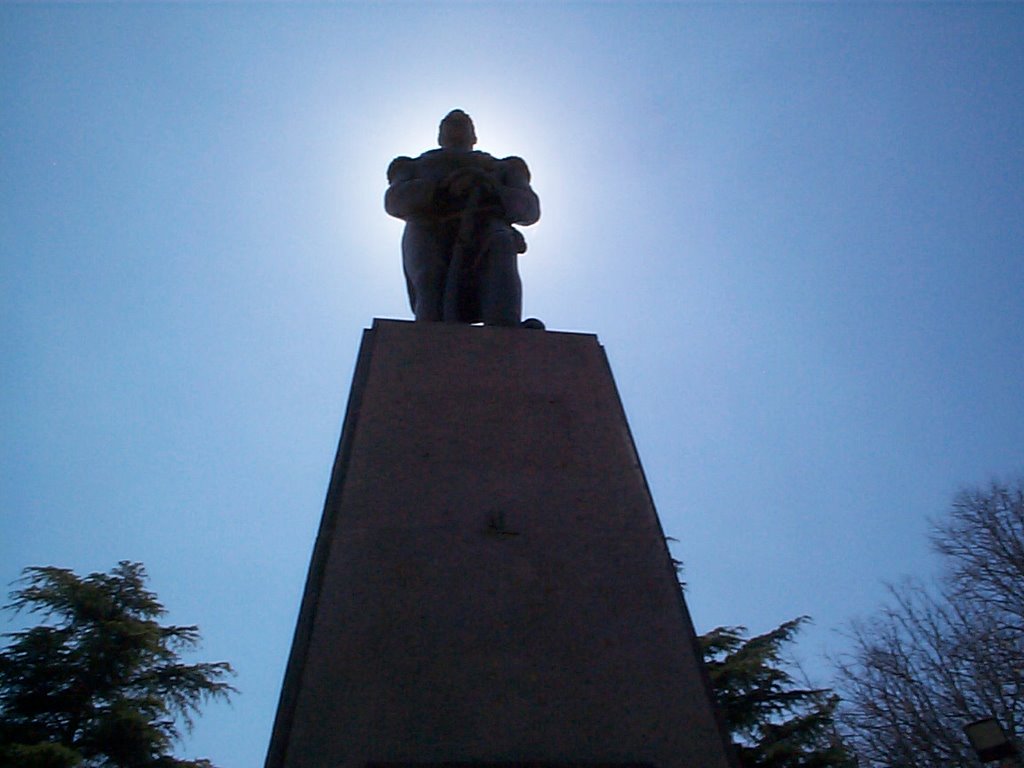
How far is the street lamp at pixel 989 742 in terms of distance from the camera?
921cm

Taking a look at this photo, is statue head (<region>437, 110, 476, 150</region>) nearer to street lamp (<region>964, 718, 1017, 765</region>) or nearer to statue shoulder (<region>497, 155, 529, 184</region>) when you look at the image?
statue shoulder (<region>497, 155, 529, 184</region>)

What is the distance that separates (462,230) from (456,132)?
1.03 m

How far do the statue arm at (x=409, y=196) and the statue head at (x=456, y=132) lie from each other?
0.52 m

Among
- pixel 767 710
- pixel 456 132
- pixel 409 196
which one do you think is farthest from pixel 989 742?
pixel 409 196

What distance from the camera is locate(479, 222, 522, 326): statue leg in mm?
4074

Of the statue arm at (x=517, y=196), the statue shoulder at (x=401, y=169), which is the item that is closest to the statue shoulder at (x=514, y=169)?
the statue arm at (x=517, y=196)

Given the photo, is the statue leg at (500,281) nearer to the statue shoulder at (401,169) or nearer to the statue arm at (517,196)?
the statue arm at (517,196)

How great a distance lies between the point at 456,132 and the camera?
5074 mm

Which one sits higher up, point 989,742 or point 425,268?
point 425,268

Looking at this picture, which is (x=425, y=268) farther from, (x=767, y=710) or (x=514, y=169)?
(x=767, y=710)

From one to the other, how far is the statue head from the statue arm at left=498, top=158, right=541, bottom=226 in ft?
1.58

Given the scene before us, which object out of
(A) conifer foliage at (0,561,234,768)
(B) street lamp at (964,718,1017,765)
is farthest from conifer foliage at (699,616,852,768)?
(A) conifer foliage at (0,561,234,768)

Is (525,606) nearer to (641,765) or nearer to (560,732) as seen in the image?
(560,732)

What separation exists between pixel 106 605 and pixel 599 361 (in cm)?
1313
